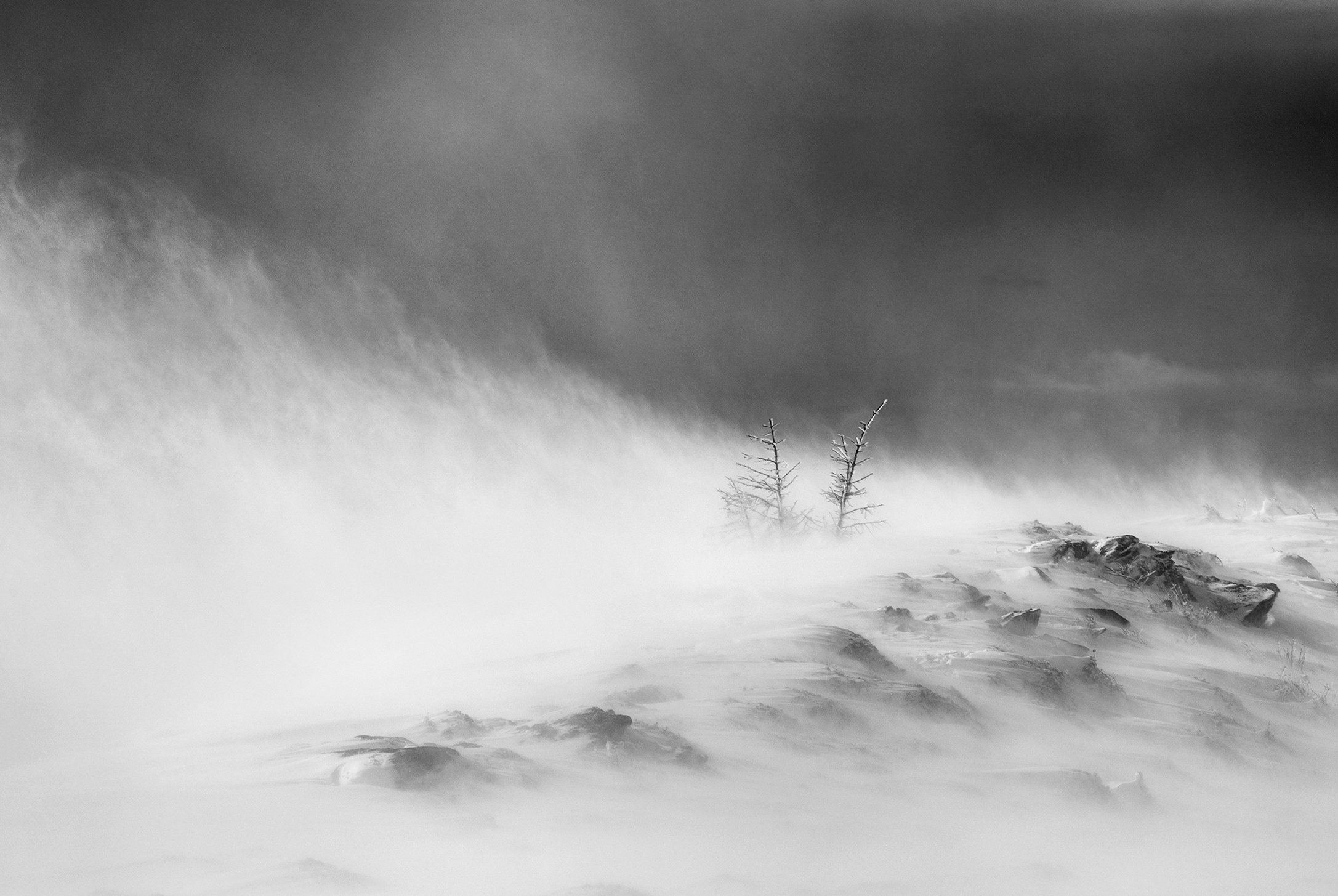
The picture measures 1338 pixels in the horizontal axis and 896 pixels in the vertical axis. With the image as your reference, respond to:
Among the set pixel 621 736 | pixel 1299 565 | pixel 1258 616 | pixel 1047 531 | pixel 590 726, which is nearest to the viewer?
pixel 621 736

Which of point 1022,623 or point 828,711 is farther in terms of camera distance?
point 1022,623

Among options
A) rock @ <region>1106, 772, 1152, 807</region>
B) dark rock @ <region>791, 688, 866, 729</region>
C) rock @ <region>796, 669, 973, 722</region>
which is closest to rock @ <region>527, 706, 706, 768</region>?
dark rock @ <region>791, 688, 866, 729</region>

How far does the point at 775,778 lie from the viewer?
11.1 metres

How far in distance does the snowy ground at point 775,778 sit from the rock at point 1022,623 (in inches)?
8.0

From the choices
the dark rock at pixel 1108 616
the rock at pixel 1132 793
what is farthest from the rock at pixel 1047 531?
the rock at pixel 1132 793

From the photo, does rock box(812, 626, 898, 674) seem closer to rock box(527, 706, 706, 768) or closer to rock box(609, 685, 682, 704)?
rock box(609, 685, 682, 704)

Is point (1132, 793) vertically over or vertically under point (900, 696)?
under

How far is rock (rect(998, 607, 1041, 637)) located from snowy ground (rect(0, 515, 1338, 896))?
0.67 feet

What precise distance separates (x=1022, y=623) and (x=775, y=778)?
885 cm

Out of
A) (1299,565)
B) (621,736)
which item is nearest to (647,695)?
(621,736)

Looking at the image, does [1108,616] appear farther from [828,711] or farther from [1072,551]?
[828,711]

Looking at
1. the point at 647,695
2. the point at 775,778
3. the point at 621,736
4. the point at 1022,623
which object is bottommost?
the point at 775,778

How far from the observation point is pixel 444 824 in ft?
29.4

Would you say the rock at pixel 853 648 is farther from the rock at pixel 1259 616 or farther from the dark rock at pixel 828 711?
the rock at pixel 1259 616
